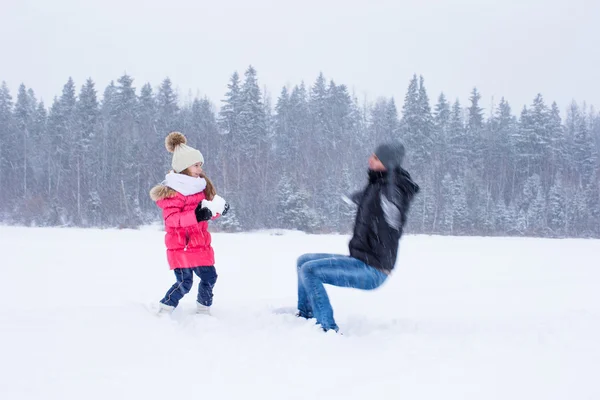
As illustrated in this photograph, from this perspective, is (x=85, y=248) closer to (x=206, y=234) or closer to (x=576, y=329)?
(x=206, y=234)

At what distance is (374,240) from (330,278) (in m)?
0.50

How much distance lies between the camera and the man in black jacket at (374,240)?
157 inches

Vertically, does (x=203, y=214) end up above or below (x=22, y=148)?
below

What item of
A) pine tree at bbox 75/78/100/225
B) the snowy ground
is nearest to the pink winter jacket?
the snowy ground

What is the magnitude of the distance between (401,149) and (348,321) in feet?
5.51

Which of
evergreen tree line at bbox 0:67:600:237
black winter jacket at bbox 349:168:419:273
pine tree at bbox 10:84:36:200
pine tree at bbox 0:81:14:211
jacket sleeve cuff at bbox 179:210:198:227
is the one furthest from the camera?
pine tree at bbox 10:84:36:200

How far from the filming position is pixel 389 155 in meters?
4.00

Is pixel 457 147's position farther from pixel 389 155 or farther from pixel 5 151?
pixel 389 155

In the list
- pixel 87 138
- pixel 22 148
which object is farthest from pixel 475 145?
pixel 22 148

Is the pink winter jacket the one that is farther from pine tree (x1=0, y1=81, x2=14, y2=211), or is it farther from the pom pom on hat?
pine tree (x1=0, y1=81, x2=14, y2=211)

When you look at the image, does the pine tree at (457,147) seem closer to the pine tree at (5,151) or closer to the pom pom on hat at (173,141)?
the pine tree at (5,151)

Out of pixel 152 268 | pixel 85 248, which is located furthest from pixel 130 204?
pixel 152 268

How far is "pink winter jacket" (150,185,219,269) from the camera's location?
450 cm

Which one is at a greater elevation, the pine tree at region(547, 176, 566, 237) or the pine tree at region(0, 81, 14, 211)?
the pine tree at region(0, 81, 14, 211)
